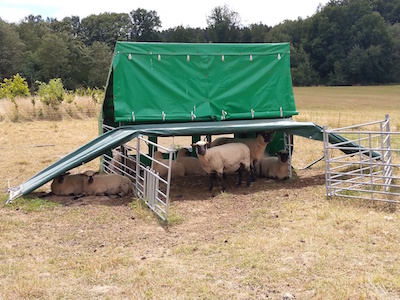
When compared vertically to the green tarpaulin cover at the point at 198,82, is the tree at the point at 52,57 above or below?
above

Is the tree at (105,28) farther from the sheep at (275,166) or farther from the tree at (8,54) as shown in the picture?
the sheep at (275,166)

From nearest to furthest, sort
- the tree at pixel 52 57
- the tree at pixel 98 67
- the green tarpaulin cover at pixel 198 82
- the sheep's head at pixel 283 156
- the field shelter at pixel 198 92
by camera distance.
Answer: the field shelter at pixel 198 92, the green tarpaulin cover at pixel 198 82, the sheep's head at pixel 283 156, the tree at pixel 52 57, the tree at pixel 98 67

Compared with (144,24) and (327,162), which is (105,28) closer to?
(144,24)

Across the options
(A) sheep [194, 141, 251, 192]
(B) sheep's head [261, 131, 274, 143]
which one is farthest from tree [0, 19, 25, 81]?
(A) sheep [194, 141, 251, 192]

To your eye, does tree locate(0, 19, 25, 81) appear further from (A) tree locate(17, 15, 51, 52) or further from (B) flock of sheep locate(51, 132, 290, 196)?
(B) flock of sheep locate(51, 132, 290, 196)

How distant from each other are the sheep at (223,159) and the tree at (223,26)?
99018mm

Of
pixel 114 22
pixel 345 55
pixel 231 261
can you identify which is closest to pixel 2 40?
pixel 114 22

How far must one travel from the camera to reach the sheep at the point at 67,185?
10453mm

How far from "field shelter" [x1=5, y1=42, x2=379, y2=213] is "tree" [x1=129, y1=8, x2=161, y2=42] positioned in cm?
10059

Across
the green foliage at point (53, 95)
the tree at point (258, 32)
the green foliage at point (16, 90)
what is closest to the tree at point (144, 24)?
the tree at point (258, 32)

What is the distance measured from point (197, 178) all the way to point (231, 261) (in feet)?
20.4

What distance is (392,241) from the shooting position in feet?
22.7

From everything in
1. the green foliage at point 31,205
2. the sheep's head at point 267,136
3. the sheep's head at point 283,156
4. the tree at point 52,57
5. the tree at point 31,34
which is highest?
the tree at point 31,34

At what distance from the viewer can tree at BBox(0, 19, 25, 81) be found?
6394 cm
